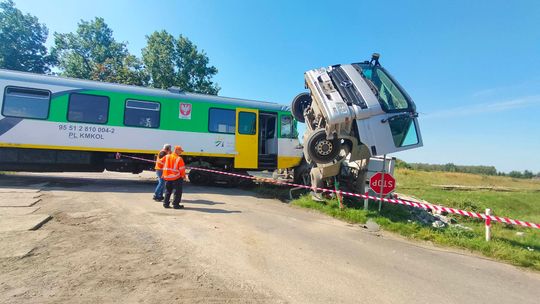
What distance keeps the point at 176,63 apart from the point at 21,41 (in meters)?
15.2

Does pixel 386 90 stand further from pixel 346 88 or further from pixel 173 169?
pixel 173 169

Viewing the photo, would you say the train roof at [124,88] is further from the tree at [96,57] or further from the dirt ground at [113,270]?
the tree at [96,57]

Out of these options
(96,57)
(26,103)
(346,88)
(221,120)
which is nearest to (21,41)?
(96,57)

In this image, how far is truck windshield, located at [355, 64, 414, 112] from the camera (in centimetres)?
755

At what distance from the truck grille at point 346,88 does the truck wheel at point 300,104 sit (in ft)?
6.26

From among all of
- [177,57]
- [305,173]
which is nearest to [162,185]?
[305,173]

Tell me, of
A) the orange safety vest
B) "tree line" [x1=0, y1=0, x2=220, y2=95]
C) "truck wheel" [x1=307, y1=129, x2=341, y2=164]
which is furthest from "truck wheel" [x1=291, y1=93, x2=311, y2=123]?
"tree line" [x1=0, y1=0, x2=220, y2=95]

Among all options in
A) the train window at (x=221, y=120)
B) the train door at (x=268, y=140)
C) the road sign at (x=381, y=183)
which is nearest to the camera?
the road sign at (x=381, y=183)

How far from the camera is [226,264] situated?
407 cm

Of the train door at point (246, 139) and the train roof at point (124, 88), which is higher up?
the train roof at point (124, 88)

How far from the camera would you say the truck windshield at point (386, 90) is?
7.55m

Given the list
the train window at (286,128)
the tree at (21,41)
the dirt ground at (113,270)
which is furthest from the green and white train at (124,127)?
the tree at (21,41)

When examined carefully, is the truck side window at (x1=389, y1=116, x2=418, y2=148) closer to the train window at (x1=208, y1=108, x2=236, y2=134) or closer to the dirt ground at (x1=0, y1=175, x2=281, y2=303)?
the dirt ground at (x1=0, y1=175, x2=281, y2=303)

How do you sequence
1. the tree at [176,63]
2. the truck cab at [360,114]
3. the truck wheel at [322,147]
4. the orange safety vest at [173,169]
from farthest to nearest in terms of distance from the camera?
the tree at [176,63], the truck wheel at [322,147], the truck cab at [360,114], the orange safety vest at [173,169]
